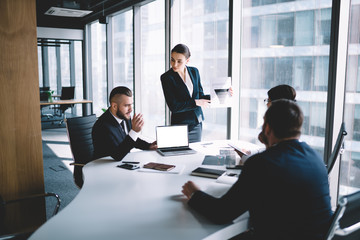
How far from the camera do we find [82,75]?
10.3 meters

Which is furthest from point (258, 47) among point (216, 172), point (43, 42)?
point (43, 42)

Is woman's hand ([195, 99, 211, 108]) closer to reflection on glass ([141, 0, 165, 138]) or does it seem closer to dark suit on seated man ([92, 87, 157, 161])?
dark suit on seated man ([92, 87, 157, 161])

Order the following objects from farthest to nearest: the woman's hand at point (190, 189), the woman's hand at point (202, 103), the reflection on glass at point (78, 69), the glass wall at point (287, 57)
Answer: the reflection on glass at point (78, 69) → the glass wall at point (287, 57) → the woman's hand at point (202, 103) → the woman's hand at point (190, 189)

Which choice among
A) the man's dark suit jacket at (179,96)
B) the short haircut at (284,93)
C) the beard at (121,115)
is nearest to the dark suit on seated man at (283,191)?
the short haircut at (284,93)

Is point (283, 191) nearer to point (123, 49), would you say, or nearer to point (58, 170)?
point (58, 170)

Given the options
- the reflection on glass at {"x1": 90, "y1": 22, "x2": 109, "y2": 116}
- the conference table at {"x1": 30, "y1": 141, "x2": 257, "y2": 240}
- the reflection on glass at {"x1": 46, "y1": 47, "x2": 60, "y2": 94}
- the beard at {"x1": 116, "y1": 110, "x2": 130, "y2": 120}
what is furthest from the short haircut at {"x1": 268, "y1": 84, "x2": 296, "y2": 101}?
the reflection on glass at {"x1": 46, "y1": 47, "x2": 60, "y2": 94}

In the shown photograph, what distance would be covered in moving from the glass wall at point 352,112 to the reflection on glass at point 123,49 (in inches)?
203

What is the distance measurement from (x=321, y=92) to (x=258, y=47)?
114 centimetres

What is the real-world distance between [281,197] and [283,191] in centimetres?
3

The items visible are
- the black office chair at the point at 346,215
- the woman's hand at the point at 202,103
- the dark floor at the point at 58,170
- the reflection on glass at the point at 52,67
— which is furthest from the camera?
the reflection on glass at the point at 52,67

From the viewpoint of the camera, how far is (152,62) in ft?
21.9

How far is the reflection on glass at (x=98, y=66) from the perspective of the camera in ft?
29.9

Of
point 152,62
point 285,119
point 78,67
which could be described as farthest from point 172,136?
point 78,67

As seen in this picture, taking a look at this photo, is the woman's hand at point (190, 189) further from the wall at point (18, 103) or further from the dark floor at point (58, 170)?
the dark floor at point (58, 170)
